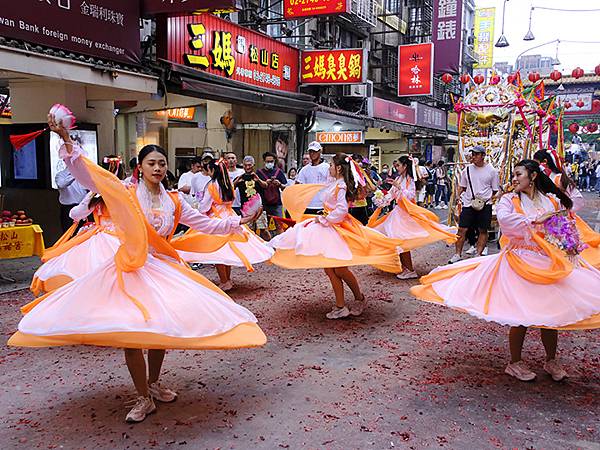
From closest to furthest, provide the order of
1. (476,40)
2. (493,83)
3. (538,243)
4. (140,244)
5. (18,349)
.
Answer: (140,244), (538,243), (18,349), (493,83), (476,40)

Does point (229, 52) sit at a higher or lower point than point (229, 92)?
higher

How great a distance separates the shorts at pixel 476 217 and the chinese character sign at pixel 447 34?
15.7m

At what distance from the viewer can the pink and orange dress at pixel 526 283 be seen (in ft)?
13.1

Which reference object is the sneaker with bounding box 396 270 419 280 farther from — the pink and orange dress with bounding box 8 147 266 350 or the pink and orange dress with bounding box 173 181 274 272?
the pink and orange dress with bounding box 8 147 266 350

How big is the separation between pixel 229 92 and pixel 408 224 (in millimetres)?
5885

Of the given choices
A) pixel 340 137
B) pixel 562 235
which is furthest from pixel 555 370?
pixel 340 137

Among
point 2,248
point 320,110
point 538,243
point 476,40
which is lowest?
point 2,248

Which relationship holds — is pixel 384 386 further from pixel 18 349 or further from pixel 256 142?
pixel 256 142

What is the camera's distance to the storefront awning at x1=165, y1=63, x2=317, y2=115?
1094 cm

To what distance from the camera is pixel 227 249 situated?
678 centimetres

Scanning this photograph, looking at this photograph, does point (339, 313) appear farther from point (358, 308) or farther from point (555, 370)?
point (555, 370)

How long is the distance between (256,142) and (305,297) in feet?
33.5

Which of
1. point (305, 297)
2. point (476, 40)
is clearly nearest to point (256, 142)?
point (305, 297)

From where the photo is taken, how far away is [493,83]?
11984 mm
